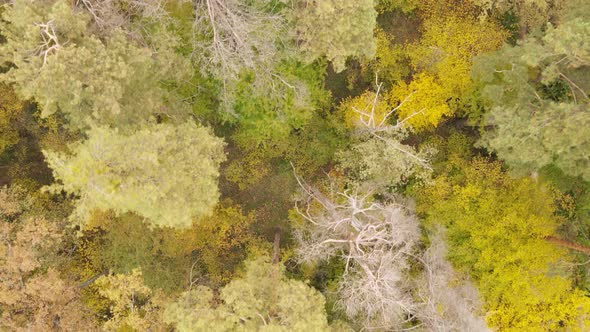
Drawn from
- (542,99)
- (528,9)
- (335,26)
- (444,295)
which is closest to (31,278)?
(335,26)

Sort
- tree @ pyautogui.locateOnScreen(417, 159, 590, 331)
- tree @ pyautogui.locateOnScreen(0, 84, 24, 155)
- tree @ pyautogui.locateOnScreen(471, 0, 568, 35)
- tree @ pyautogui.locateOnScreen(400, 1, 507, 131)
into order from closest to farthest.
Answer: tree @ pyautogui.locateOnScreen(0, 84, 24, 155) < tree @ pyautogui.locateOnScreen(417, 159, 590, 331) < tree @ pyautogui.locateOnScreen(471, 0, 568, 35) < tree @ pyautogui.locateOnScreen(400, 1, 507, 131)

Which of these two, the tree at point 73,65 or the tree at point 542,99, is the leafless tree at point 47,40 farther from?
the tree at point 542,99

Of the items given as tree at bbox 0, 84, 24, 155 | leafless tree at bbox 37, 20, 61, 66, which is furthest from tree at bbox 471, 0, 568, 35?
tree at bbox 0, 84, 24, 155

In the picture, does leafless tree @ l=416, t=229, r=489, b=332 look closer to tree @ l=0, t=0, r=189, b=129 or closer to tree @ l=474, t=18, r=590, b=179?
tree @ l=474, t=18, r=590, b=179

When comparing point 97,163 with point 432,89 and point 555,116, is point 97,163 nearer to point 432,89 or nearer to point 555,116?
point 432,89

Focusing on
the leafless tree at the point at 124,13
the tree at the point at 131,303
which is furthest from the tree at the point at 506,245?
the leafless tree at the point at 124,13

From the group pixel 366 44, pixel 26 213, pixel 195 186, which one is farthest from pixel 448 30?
pixel 26 213
